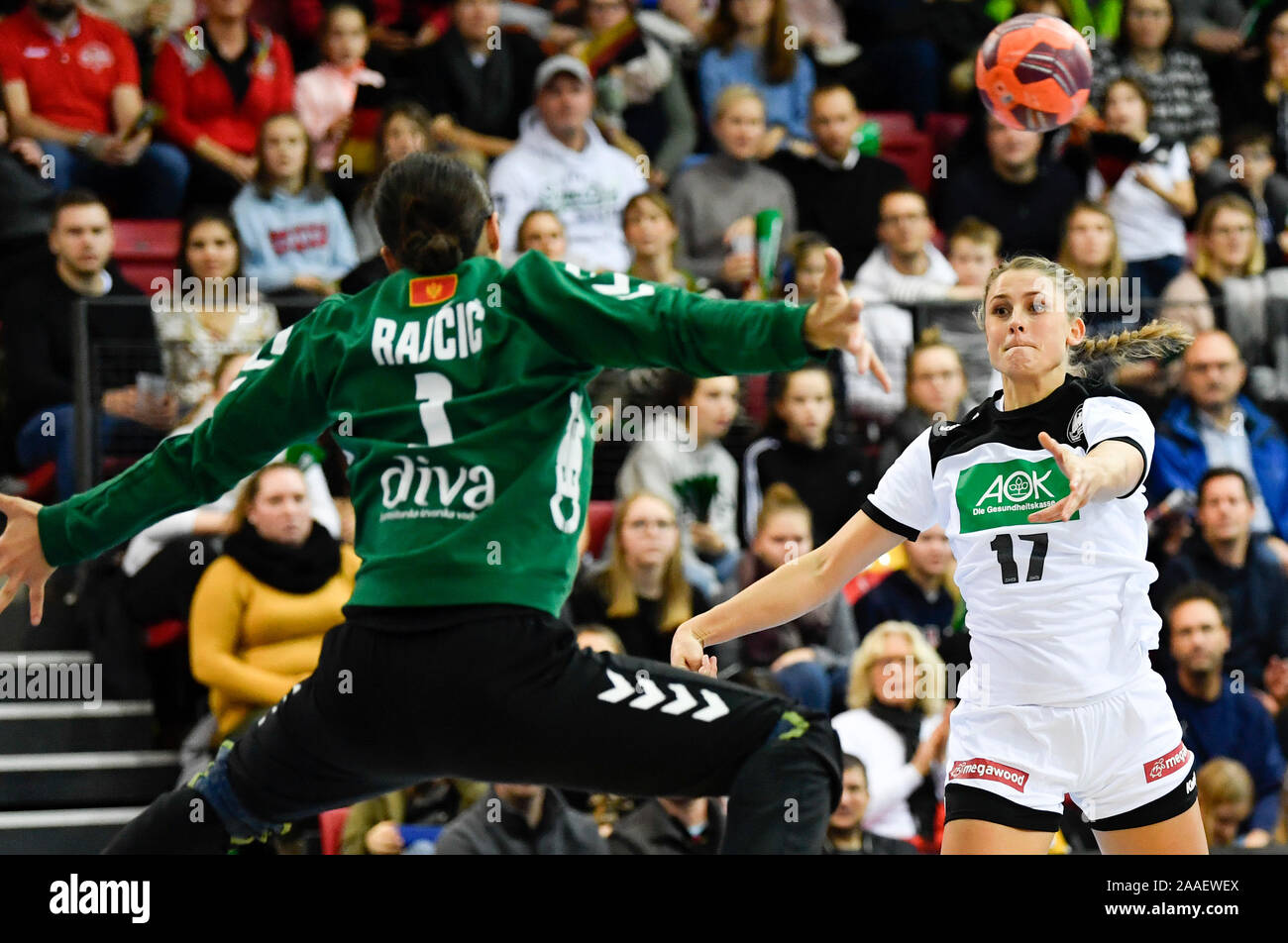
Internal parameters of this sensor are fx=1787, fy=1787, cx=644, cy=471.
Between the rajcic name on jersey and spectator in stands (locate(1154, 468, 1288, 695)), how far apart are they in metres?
4.97

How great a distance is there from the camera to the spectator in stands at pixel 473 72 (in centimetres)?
1019

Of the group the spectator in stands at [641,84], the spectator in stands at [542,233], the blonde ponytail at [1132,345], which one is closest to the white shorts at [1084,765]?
the blonde ponytail at [1132,345]

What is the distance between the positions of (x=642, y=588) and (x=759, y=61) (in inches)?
172

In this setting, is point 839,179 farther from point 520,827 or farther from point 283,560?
point 520,827

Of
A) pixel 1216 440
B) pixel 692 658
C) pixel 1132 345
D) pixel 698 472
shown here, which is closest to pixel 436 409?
pixel 692 658

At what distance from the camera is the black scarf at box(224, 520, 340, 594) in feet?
24.1

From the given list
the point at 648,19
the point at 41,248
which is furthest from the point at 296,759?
the point at 648,19

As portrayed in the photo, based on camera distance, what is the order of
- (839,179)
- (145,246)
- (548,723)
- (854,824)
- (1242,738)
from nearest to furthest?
1. (548,723)
2. (854,824)
3. (1242,738)
4. (145,246)
5. (839,179)

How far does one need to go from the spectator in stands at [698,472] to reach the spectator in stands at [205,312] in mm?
1858

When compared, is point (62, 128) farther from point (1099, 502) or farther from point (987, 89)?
point (1099, 502)

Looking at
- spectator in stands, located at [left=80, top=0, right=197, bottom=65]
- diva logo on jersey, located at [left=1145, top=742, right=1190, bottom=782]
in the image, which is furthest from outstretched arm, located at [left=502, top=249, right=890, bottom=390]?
spectator in stands, located at [left=80, top=0, right=197, bottom=65]

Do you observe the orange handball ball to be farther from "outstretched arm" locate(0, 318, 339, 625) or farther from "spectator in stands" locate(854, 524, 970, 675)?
"outstretched arm" locate(0, 318, 339, 625)

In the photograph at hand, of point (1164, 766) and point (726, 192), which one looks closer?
point (1164, 766)

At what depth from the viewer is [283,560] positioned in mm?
7359
